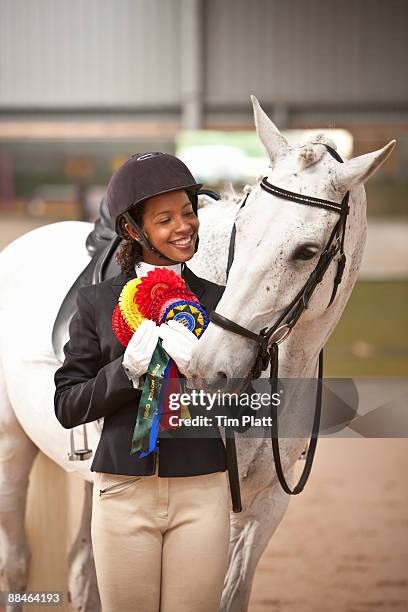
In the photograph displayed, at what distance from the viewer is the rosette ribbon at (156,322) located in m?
1.27

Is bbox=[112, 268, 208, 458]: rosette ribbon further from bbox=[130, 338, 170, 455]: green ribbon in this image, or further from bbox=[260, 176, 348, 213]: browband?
bbox=[260, 176, 348, 213]: browband

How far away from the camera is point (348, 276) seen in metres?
1.52

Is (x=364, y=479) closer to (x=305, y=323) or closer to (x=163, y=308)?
(x=305, y=323)

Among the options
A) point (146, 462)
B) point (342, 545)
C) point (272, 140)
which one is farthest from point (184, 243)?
point (342, 545)

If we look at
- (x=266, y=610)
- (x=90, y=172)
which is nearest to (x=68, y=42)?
(x=90, y=172)

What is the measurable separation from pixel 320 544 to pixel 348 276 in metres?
2.25

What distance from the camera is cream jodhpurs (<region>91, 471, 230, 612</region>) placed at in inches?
51.0

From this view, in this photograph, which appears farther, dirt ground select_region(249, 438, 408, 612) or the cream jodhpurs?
dirt ground select_region(249, 438, 408, 612)

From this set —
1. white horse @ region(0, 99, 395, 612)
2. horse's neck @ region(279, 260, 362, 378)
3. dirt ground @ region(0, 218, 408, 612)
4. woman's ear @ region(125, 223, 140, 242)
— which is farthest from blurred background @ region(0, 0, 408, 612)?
woman's ear @ region(125, 223, 140, 242)

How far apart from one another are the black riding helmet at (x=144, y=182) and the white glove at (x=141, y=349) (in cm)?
18

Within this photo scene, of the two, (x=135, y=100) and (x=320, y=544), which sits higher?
(x=135, y=100)

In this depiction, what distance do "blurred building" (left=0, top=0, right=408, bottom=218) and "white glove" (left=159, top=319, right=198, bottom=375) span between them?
6.36 m

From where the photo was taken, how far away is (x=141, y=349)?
123cm

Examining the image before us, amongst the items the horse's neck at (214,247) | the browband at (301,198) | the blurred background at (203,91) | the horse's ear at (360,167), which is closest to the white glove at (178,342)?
the browband at (301,198)
